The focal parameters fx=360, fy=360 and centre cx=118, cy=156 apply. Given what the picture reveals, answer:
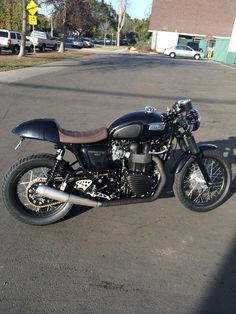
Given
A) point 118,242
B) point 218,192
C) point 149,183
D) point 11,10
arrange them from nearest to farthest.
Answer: point 118,242
point 149,183
point 218,192
point 11,10

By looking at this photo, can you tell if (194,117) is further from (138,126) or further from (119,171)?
(119,171)

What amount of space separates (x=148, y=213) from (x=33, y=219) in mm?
1353

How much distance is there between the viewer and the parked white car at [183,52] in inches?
1777

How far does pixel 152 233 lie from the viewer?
12.9ft

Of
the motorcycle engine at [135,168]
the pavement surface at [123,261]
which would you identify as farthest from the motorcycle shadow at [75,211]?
the motorcycle engine at [135,168]

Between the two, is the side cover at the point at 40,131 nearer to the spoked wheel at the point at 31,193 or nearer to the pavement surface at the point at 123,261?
the spoked wheel at the point at 31,193

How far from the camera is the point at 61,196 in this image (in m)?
3.79

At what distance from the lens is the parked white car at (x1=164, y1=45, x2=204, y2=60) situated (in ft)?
148

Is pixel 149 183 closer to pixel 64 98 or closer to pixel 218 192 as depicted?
pixel 218 192


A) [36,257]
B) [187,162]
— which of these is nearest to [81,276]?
[36,257]

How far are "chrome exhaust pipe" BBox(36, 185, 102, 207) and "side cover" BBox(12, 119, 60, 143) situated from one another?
53cm

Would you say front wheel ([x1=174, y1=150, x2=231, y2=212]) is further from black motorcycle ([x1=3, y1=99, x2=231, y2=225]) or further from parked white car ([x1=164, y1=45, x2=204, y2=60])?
parked white car ([x1=164, y1=45, x2=204, y2=60])

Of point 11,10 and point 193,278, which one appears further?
point 11,10

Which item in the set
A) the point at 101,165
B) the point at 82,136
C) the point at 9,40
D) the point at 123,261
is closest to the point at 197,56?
the point at 9,40
